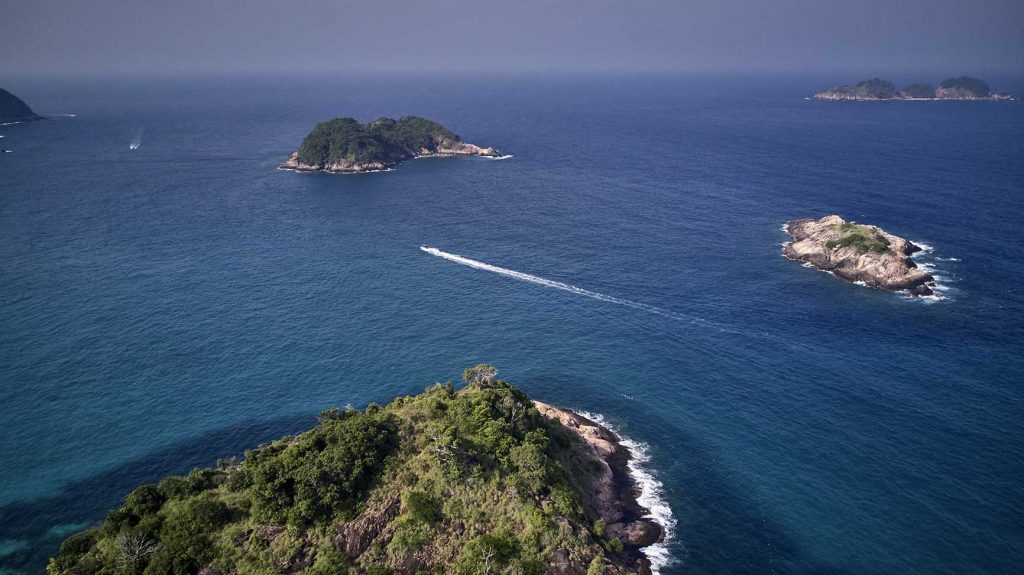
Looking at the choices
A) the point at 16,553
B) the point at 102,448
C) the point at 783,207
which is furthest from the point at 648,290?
the point at 16,553

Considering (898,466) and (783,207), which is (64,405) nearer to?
(898,466)

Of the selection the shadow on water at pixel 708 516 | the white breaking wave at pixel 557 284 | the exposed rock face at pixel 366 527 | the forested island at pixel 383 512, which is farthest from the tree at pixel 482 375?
the white breaking wave at pixel 557 284

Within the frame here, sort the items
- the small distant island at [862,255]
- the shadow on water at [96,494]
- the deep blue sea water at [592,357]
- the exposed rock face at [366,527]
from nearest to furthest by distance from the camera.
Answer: the exposed rock face at [366,527] < the shadow on water at [96,494] < the deep blue sea water at [592,357] < the small distant island at [862,255]

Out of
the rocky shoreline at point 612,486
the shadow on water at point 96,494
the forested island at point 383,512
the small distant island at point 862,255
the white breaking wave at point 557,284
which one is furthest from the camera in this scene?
the small distant island at point 862,255

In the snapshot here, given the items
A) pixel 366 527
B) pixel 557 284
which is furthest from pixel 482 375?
pixel 557 284

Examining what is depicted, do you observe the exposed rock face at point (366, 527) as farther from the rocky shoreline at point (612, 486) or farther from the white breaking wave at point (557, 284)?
the white breaking wave at point (557, 284)

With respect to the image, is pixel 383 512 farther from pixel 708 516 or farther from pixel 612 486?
pixel 708 516
